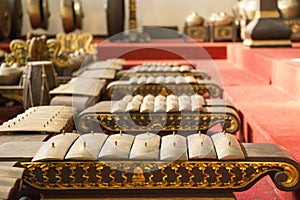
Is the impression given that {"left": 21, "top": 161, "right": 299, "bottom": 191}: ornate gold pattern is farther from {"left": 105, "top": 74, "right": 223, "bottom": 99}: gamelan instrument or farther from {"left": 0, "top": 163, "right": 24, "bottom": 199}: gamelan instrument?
{"left": 105, "top": 74, "right": 223, "bottom": 99}: gamelan instrument

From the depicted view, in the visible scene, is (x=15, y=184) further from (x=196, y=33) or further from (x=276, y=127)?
(x=196, y=33)

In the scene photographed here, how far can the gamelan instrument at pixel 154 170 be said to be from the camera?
132 centimetres

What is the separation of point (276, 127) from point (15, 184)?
3.53 ft

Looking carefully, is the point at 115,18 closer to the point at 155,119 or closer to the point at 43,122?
the point at 155,119

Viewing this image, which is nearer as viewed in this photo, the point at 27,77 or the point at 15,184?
the point at 15,184

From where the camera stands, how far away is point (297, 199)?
135 centimetres

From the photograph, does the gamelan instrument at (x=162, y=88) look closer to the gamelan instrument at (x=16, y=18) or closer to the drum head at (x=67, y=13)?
the drum head at (x=67, y=13)

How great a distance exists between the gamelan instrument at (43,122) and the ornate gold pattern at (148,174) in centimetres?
42

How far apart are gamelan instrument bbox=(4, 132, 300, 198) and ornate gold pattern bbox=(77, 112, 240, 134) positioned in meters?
0.78

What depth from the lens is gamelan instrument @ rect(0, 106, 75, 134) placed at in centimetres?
179

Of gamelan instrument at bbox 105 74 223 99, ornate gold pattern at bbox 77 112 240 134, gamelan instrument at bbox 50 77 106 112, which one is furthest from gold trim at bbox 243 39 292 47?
ornate gold pattern at bbox 77 112 240 134

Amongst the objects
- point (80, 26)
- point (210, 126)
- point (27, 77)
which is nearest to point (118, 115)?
point (210, 126)

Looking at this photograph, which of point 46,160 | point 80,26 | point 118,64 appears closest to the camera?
point 46,160

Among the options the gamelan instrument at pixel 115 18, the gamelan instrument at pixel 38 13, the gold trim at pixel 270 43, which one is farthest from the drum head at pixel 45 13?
the gold trim at pixel 270 43
